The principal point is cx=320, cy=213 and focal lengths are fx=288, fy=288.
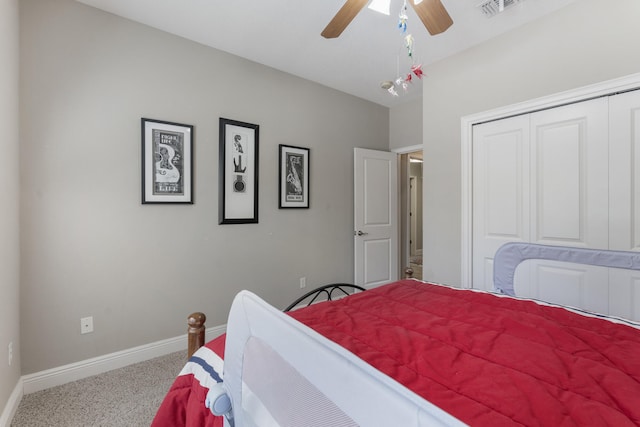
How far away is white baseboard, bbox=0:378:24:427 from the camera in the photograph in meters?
1.52

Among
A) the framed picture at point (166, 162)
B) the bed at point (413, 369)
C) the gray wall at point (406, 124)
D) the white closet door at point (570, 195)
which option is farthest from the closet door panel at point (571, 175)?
the framed picture at point (166, 162)

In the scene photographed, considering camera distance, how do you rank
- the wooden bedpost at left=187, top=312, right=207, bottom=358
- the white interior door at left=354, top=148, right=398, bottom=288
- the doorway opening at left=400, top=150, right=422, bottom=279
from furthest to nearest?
the doorway opening at left=400, top=150, right=422, bottom=279, the white interior door at left=354, top=148, right=398, bottom=288, the wooden bedpost at left=187, top=312, right=207, bottom=358

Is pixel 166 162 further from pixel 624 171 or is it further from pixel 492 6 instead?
pixel 624 171

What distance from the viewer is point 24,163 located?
1.85 m

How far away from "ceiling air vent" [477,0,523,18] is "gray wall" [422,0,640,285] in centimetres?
34

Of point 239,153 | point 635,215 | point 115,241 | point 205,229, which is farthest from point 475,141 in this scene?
point 115,241

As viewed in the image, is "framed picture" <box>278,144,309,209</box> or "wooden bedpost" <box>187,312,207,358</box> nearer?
"wooden bedpost" <box>187,312,207,358</box>

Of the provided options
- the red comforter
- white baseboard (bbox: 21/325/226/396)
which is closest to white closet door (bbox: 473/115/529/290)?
the red comforter

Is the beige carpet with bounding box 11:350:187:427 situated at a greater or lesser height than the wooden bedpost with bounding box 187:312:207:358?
lesser

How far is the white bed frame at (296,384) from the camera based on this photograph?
41cm

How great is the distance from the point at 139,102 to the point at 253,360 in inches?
91.1

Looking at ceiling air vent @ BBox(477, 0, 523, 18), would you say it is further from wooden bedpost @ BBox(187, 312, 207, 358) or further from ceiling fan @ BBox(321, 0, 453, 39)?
wooden bedpost @ BBox(187, 312, 207, 358)

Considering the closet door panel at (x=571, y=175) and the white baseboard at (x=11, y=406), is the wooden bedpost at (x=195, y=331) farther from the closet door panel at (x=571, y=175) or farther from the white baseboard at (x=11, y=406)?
the closet door panel at (x=571, y=175)

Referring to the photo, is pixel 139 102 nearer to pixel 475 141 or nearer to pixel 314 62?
pixel 314 62
